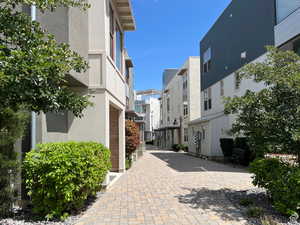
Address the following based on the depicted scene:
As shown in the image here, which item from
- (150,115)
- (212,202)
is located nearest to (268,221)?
(212,202)

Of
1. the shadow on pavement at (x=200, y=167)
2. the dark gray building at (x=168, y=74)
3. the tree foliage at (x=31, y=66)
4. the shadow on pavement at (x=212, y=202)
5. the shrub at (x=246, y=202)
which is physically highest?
the dark gray building at (x=168, y=74)

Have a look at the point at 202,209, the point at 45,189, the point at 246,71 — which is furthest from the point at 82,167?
the point at 246,71

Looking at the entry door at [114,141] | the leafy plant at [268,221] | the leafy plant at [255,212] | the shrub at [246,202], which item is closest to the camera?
the leafy plant at [268,221]

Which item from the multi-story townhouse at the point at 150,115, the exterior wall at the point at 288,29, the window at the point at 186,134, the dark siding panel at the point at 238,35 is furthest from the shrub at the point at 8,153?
the multi-story townhouse at the point at 150,115

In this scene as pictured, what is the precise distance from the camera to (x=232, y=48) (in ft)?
55.9

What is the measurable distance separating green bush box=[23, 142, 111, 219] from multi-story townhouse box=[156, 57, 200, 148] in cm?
2234

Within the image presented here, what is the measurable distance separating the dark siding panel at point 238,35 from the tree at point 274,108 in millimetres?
7654

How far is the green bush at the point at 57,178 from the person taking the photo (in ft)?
15.1

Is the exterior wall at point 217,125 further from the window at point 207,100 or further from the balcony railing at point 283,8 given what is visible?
the balcony railing at point 283,8

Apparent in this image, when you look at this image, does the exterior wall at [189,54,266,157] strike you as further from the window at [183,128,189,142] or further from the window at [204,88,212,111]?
the window at [183,128,189,142]

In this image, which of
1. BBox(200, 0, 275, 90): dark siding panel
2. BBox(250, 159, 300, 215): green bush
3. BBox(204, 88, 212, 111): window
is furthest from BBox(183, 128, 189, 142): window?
BBox(250, 159, 300, 215): green bush

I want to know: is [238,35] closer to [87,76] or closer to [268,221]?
[87,76]

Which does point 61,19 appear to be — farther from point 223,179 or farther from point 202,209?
point 223,179

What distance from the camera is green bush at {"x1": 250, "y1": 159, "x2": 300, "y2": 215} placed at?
15.2ft
